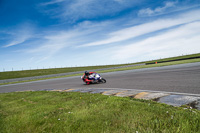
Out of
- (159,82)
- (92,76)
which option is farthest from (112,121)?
(92,76)

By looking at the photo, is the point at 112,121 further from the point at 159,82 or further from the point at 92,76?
the point at 92,76

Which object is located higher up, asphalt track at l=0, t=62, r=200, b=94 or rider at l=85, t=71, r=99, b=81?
rider at l=85, t=71, r=99, b=81

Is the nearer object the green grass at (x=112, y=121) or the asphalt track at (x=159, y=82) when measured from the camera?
the green grass at (x=112, y=121)

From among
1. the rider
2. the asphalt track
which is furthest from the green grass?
the rider

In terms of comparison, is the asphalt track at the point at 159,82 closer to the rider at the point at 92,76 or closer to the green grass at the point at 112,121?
the rider at the point at 92,76

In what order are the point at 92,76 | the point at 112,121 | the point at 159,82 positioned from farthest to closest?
the point at 92,76 → the point at 159,82 → the point at 112,121

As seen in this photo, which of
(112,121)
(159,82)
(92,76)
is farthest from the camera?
(92,76)

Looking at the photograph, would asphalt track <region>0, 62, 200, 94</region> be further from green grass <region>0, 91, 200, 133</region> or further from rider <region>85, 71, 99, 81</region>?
green grass <region>0, 91, 200, 133</region>

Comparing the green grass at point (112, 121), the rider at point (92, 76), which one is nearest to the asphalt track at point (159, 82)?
the rider at point (92, 76)

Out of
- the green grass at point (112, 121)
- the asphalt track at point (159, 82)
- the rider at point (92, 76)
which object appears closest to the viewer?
the green grass at point (112, 121)

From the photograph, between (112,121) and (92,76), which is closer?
(112,121)

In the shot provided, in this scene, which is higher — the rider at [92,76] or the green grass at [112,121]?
the rider at [92,76]

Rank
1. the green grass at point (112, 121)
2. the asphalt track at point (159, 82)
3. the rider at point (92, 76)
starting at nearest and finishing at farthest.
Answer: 1. the green grass at point (112, 121)
2. the asphalt track at point (159, 82)
3. the rider at point (92, 76)

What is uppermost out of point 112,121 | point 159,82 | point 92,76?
point 92,76
